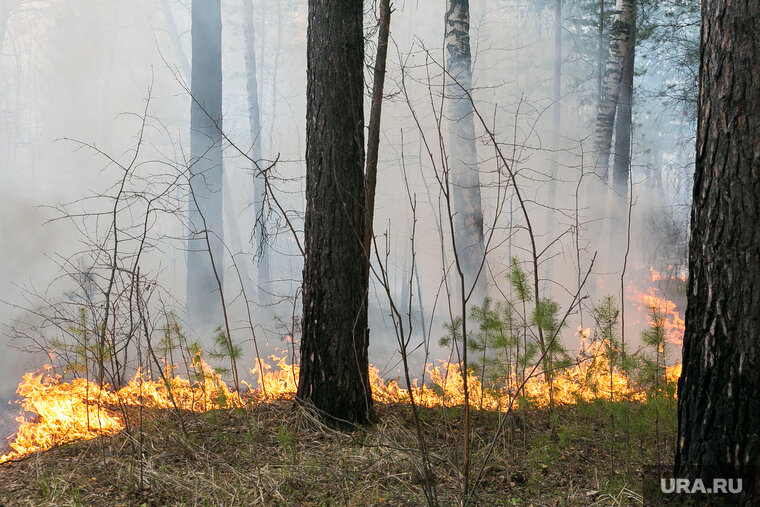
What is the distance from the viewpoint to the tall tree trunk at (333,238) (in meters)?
3.62

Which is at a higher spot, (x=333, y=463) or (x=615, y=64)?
(x=615, y=64)

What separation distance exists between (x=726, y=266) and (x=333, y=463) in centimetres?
198

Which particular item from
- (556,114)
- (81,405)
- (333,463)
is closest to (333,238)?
(333,463)

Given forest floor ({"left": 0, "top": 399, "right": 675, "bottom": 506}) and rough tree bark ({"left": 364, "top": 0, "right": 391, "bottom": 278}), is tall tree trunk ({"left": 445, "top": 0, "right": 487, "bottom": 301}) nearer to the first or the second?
rough tree bark ({"left": 364, "top": 0, "right": 391, "bottom": 278})

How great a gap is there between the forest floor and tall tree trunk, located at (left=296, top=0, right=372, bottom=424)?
0.26m

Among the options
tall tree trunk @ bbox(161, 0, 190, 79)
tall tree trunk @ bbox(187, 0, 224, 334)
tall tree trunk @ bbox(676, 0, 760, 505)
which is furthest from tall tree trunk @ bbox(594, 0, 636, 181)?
tall tree trunk @ bbox(161, 0, 190, 79)

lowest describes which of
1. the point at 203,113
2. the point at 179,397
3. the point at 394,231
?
the point at 179,397

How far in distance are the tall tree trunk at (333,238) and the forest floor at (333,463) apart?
0.26m

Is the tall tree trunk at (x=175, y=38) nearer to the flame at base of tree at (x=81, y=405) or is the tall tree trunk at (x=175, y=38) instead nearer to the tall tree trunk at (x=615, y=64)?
the tall tree trunk at (x=615, y=64)

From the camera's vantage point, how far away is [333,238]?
363 centimetres

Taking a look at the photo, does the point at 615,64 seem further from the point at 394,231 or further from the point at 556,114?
the point at 394,231

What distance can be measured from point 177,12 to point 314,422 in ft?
63.9

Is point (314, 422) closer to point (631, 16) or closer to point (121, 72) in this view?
point (631, 16)

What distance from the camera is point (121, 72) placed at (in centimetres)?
1766
